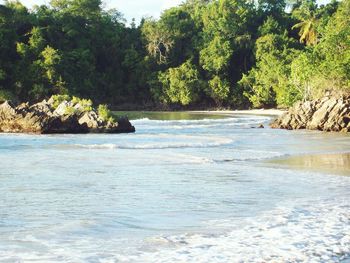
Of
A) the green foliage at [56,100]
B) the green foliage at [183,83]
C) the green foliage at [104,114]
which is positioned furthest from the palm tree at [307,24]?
the green foliage at [104,114]

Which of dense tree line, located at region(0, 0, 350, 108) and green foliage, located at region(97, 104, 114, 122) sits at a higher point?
dense tree line, located at region(0, 0, 350, 108)

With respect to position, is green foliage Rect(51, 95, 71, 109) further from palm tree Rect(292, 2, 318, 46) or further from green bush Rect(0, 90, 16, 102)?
palm tree Rect(292, 2, 318, 46)

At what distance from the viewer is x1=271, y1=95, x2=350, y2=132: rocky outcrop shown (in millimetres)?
27672

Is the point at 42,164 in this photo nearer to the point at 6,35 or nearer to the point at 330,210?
the point at 330,210

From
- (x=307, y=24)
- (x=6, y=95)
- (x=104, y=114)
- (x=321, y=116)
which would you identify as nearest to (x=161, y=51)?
(x=307, y=24)

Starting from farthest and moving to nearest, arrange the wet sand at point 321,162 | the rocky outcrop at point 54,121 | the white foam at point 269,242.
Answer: the rocky outcrop at point 54,121 < the wet sand at point 321,162 < the white foam at point 269,242

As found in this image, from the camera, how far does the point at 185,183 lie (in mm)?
10156

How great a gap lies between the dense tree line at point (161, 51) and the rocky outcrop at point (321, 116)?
2376cm

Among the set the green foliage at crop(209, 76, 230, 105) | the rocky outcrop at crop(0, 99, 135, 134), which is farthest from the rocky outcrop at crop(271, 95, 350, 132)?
the green foliage at crop(209, 76, 230, 105)

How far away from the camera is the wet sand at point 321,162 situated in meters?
12.1

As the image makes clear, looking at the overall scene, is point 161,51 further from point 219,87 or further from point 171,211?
point 171,211

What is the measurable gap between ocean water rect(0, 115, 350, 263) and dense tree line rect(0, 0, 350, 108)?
A: 44.7 meters

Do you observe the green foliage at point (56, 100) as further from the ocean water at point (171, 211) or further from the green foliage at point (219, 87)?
the green foliage at point (219, 87)

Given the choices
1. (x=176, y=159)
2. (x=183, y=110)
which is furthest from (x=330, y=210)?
(x=183, y=110)
